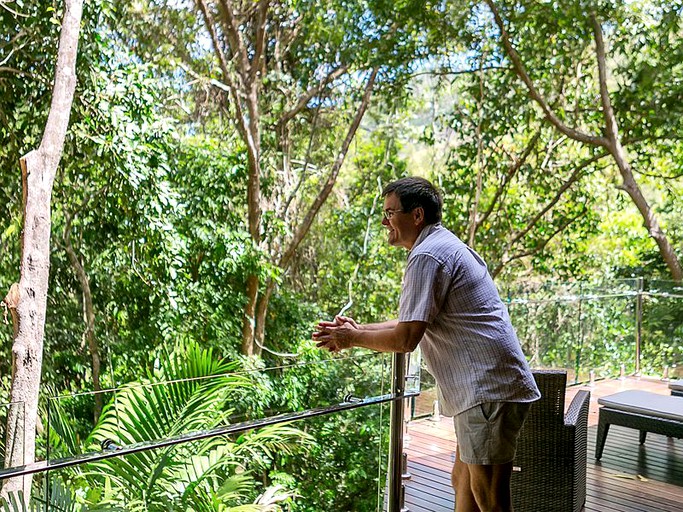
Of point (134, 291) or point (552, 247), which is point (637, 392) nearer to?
point (134, 291)

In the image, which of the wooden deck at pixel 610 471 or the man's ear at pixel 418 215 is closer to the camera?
the man's ear at pixel 418 215

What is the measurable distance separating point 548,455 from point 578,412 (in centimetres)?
30

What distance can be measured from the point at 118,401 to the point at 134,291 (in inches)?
238

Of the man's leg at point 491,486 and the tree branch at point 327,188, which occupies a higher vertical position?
the tree branch at point 327,188

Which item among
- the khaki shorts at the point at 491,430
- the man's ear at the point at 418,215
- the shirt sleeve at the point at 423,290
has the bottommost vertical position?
the khaki shorts at the point at 491,430

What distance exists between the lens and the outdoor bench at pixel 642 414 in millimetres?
4465

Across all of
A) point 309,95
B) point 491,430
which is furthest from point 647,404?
point 309,95

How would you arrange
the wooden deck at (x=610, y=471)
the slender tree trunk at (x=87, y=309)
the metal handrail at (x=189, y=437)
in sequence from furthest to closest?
the slender tree trunk at (x=87, y=309) → the wooden deck at (x=610, y=471) → the metal handrail at (x=189, y=437)

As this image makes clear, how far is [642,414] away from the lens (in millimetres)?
4613

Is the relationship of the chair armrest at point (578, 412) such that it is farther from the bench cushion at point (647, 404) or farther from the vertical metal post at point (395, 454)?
the vertical metal post at point (395, 454)

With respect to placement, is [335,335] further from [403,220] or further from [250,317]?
[250,317]

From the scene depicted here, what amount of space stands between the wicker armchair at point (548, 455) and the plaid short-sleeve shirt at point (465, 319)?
1.16 m

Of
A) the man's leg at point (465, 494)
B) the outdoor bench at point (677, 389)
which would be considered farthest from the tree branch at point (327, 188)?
the man's leg at point (465, 494)

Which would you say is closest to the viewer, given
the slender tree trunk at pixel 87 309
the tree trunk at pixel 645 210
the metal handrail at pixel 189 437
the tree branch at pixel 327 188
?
the metal handrail at pixel 189 437
